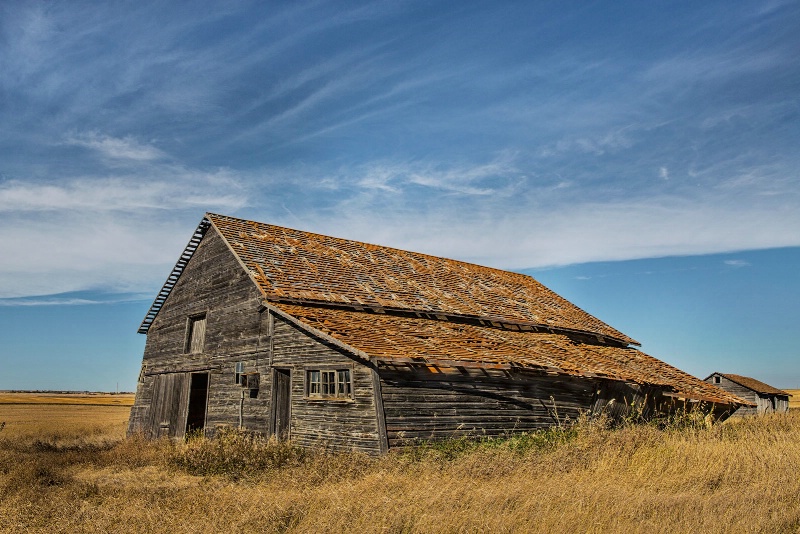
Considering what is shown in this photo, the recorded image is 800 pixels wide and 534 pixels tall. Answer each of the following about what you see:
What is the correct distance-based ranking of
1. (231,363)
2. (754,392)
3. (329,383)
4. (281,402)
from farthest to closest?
(754,392) → (231,363) → (281,402) → (329,383)

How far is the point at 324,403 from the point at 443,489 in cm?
638

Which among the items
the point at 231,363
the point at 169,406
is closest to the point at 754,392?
the point at 231,363

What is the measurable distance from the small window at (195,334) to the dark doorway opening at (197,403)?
857 mm

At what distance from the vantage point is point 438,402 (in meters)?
12.2

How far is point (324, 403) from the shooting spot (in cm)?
1259

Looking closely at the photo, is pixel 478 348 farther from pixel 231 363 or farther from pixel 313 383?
A: pixel 231 363

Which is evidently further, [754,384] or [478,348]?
[754,384]

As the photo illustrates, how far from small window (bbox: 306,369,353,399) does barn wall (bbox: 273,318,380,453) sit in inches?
5.0

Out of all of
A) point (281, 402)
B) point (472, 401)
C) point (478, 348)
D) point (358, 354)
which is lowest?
point (472, 401)

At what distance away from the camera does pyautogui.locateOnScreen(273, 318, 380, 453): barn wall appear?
11.6m

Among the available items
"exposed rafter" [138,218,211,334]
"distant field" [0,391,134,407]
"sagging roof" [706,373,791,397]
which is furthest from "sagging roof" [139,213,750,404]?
"distant field" [0,391,134,407]

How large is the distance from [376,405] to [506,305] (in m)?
10.4

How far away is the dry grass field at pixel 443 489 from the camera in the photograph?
18.9 feet

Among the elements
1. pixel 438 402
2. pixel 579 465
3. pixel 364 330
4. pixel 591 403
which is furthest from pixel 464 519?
pixel 591 403
